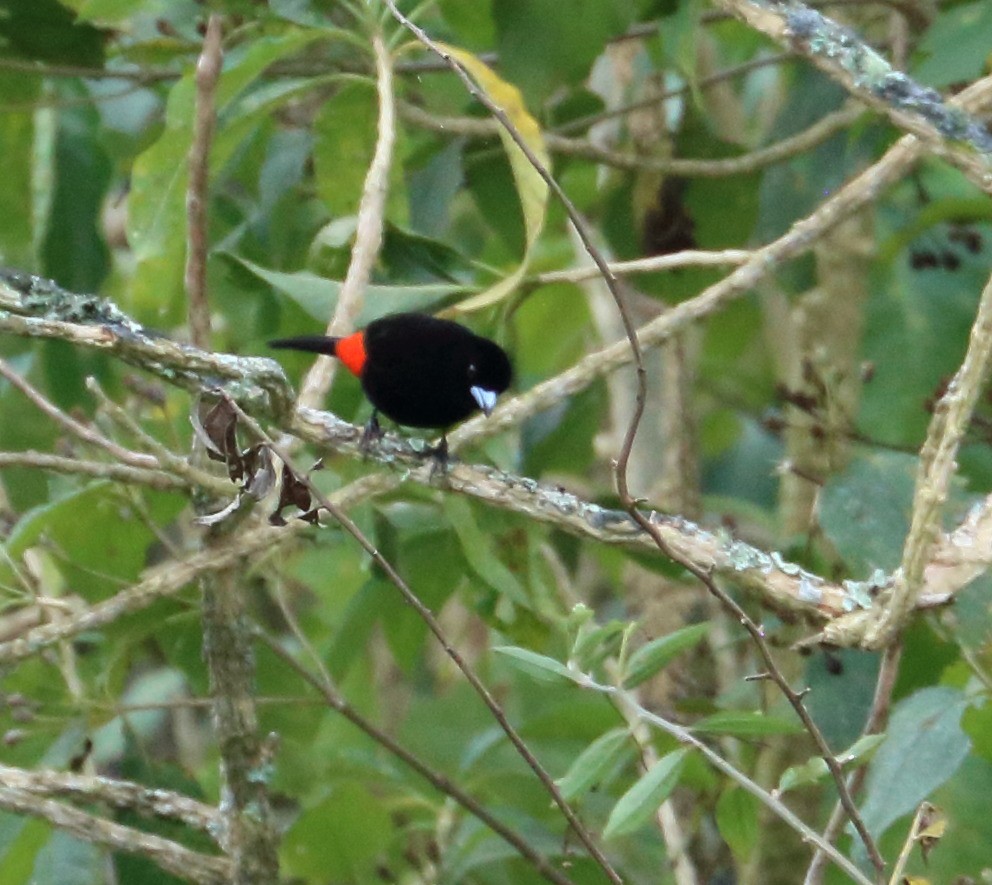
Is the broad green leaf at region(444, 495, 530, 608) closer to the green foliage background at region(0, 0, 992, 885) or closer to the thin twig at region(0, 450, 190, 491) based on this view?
the green foliage background at region(0, 0, 992, 885)

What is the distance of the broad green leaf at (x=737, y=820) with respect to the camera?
2354 millimetres

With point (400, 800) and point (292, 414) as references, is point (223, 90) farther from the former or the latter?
point (400, 800)

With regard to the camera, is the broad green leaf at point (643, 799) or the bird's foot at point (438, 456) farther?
the bird's foot at point (438, 456)

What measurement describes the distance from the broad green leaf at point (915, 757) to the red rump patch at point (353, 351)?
3.59 feet

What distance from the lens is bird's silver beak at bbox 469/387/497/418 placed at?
2.91 meters

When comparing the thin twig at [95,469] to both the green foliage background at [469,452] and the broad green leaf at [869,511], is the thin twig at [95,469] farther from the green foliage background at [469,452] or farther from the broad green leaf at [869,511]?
the broad green leaf at [869,511]

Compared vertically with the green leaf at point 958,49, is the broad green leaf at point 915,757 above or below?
below

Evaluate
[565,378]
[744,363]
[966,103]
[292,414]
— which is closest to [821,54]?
[966,103]

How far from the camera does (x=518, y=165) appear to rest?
99.4 inches

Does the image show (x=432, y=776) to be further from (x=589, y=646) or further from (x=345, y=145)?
(x=345, y=145)

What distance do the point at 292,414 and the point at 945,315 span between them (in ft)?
7.35

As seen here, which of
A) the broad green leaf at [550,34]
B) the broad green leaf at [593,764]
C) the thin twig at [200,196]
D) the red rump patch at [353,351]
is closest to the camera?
the broad green leaf at [593,764]

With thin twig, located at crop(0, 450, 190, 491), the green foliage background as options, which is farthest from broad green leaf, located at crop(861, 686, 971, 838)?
thin twig, located at crop(0, 450, 190, 491)

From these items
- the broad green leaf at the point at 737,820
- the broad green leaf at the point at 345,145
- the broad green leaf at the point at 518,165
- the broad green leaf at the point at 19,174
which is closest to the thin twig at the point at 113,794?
the broad green leaf at the point at 737,820
